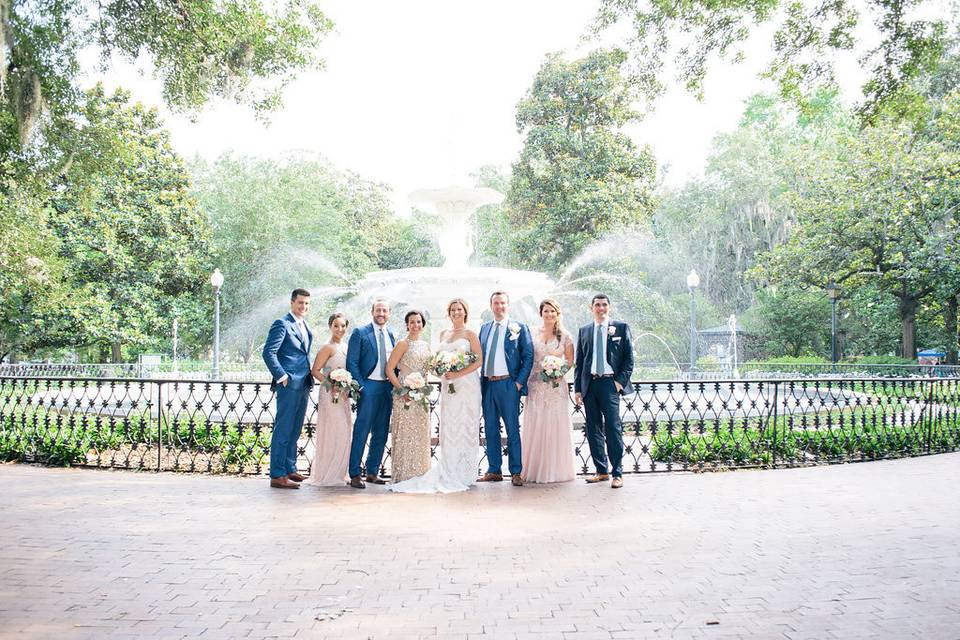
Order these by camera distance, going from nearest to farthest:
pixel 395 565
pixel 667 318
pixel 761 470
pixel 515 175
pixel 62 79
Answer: pixel 395 565 < pixel 761 470 < pixel 62 79 < pixel 667 318 < pixel 515 175

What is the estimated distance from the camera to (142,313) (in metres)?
28.3

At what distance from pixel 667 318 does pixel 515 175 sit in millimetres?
9739

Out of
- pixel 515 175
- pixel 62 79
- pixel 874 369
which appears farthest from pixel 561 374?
pixel 515 175

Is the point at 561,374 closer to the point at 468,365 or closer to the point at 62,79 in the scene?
the point at 468,365

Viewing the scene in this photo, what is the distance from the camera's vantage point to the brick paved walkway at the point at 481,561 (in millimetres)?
3996

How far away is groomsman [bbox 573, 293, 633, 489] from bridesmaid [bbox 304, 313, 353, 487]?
266 centimetres

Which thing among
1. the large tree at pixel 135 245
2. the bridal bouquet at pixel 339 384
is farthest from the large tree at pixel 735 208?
the bridal bouquet at pixel 339 384

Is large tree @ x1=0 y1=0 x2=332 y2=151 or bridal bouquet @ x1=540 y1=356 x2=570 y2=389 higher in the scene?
large tree @ x1=0 y1=0 x2=332 y2=151

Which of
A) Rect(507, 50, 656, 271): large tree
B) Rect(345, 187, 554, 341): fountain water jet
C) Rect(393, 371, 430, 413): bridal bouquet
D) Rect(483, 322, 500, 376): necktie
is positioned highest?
Rect(507, 50, 656, 271): large tree

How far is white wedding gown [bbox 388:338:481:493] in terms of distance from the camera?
25.8 ft

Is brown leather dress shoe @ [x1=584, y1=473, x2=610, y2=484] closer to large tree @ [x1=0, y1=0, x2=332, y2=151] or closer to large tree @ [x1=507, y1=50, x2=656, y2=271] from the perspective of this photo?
large tree @ [x1=0, y1=0, x2=332, y2=151]

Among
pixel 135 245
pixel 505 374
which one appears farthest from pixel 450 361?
pixel 135 245

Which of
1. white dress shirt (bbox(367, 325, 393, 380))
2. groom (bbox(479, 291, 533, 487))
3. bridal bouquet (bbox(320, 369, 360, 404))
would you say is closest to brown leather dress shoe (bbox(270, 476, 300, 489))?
bridal bouquet (bbox(320, 369, 360, 404))

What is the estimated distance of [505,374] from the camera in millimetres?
7977
